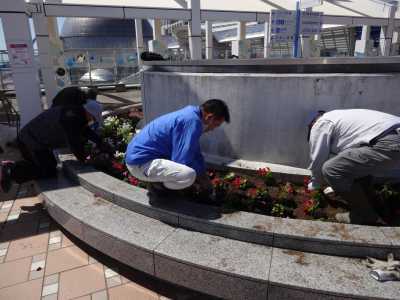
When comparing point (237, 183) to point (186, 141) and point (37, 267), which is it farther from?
point (37, 267)

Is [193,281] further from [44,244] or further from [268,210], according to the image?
[44,244]

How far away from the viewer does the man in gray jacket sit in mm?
2621

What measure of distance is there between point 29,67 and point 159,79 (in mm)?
2998

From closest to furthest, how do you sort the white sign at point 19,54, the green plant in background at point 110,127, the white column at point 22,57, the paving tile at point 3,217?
the paving tile at point 3,217
the green plant in background at point 110,127
the white column at point 22,57
the white sign at point 19,54

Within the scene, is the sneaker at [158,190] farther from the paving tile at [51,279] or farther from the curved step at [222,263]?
the paving tile at [51,279]

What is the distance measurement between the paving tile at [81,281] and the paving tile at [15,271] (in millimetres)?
346

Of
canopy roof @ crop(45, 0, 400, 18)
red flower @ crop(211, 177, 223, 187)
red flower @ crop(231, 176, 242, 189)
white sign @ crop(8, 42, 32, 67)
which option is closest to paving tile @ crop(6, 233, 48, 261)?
red flower @ crop(211, 177, 223, 187)

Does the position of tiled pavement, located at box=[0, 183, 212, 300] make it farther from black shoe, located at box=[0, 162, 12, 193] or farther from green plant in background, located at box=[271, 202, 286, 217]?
green plant in background, located at box=[271, 202, 286, 217]

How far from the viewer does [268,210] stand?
305 centimetres

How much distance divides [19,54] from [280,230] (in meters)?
5.59

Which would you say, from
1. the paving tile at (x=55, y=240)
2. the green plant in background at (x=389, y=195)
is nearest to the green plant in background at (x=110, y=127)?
the paving tile at (x=55, y=240)

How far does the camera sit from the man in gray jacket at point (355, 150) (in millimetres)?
2621

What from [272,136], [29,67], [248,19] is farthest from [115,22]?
[272,136]

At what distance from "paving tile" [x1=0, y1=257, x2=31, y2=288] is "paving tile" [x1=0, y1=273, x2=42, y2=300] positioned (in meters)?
0.07
